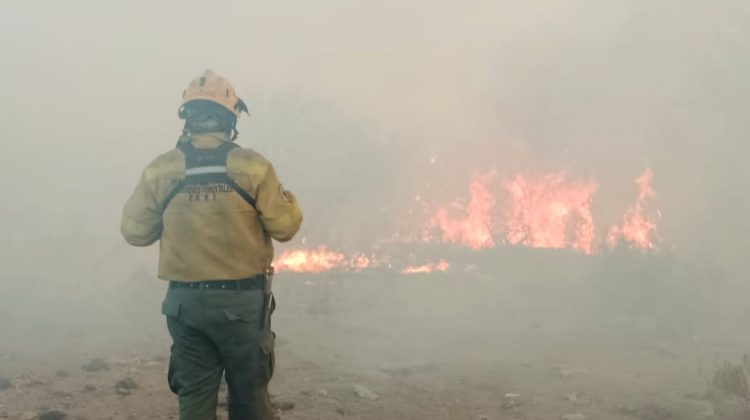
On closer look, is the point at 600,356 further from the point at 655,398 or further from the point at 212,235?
the point at 212,235

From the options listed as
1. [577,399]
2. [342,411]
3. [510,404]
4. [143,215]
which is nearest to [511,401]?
[510,404]

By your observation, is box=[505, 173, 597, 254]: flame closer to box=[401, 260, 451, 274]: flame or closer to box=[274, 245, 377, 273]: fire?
box=[401, 260, 451, 274]: flame

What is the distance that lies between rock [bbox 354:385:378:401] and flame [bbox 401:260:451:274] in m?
9.32

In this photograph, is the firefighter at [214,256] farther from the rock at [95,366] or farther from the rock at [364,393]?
the rock at [95,366]

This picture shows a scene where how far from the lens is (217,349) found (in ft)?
10.6

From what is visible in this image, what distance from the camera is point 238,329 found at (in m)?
3.15

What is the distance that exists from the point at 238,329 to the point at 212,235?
464mm

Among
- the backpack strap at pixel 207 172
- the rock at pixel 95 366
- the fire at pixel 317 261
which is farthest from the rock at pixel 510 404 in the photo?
the fire at pixel 317 261

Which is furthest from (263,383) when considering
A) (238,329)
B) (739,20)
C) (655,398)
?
(739,20)

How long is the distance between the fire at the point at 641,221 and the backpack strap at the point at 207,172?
1353 centimetres

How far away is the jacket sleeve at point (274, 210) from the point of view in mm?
3246

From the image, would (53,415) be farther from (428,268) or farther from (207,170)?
(428,268)

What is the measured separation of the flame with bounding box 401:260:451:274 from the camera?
16.3 m

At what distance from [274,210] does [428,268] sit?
13.7 meters
